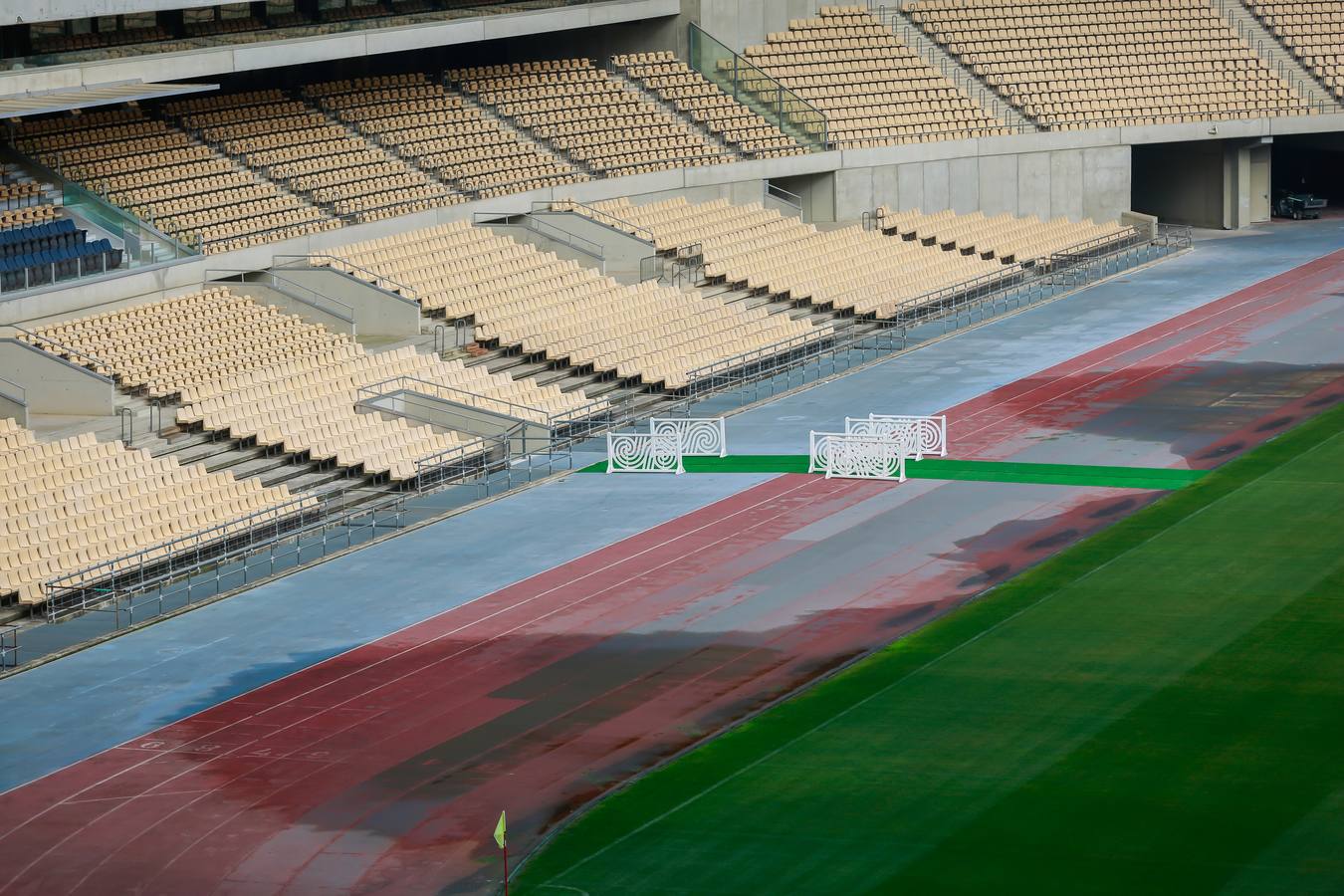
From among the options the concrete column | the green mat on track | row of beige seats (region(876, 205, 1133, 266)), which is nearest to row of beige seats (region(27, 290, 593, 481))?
the green mat on track

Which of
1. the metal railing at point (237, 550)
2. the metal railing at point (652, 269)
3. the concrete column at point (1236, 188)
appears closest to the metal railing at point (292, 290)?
the metal railing at point (237, 550)

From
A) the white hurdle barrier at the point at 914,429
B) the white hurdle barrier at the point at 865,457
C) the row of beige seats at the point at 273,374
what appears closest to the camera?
the white hurdle barrier at the point at 865,457

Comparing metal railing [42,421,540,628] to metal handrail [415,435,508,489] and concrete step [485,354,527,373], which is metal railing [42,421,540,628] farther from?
concrete step [485,354,527,373]

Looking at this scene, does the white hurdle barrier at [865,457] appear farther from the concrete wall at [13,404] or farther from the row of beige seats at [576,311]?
the concrete wall at [13,404]

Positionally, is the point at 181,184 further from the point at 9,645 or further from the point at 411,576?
the point at 9,645

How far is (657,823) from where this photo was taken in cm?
2183

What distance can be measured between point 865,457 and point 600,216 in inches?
637

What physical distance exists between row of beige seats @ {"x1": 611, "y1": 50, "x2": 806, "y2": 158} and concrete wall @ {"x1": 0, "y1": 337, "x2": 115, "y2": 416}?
22.9 meters

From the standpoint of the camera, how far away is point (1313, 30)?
62906 mm

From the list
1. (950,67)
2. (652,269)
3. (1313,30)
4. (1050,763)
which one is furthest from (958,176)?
(1050,763)

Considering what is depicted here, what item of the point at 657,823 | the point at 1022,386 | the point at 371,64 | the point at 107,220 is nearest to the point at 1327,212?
the point at 1022,386

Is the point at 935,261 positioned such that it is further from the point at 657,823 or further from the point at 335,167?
the point at 657,823

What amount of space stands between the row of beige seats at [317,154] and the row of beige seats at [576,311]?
4.39 ft

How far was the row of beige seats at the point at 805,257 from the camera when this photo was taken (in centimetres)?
4922
